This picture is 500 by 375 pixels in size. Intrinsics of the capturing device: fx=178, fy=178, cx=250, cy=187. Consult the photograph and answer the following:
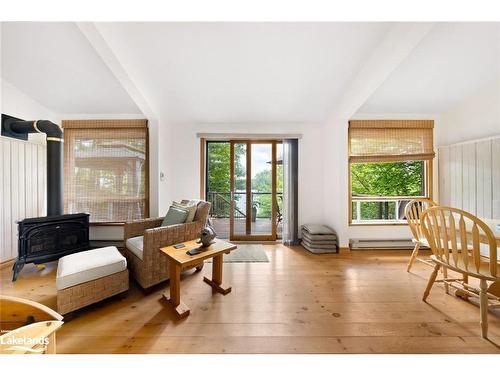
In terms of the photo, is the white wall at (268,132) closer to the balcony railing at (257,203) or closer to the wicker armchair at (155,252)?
the balcony railing at (257,203)

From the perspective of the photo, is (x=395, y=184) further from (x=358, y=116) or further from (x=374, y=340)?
(x=374, y=340)

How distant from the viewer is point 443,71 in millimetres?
2018

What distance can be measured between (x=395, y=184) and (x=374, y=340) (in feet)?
9.03

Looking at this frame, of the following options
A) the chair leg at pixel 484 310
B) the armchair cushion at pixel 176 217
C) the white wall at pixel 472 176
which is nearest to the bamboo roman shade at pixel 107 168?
the armchair cushion at pixel 176 217

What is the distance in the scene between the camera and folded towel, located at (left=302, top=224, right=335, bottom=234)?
110 inches

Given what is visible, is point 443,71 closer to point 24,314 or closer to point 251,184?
point 251,184

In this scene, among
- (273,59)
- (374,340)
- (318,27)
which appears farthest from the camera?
(273,59)

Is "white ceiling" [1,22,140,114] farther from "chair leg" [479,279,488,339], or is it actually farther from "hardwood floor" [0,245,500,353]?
"chair leg" [479,279,488,339]

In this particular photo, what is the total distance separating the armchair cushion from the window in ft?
8.48

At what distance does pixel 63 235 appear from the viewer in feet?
7.25

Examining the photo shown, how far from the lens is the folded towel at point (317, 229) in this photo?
110 inches

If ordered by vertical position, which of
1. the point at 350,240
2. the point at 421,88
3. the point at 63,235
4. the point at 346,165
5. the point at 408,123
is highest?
the point at 421,88

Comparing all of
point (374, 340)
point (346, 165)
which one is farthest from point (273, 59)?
point (374, 340)

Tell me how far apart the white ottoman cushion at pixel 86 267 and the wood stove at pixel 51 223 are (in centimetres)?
93
